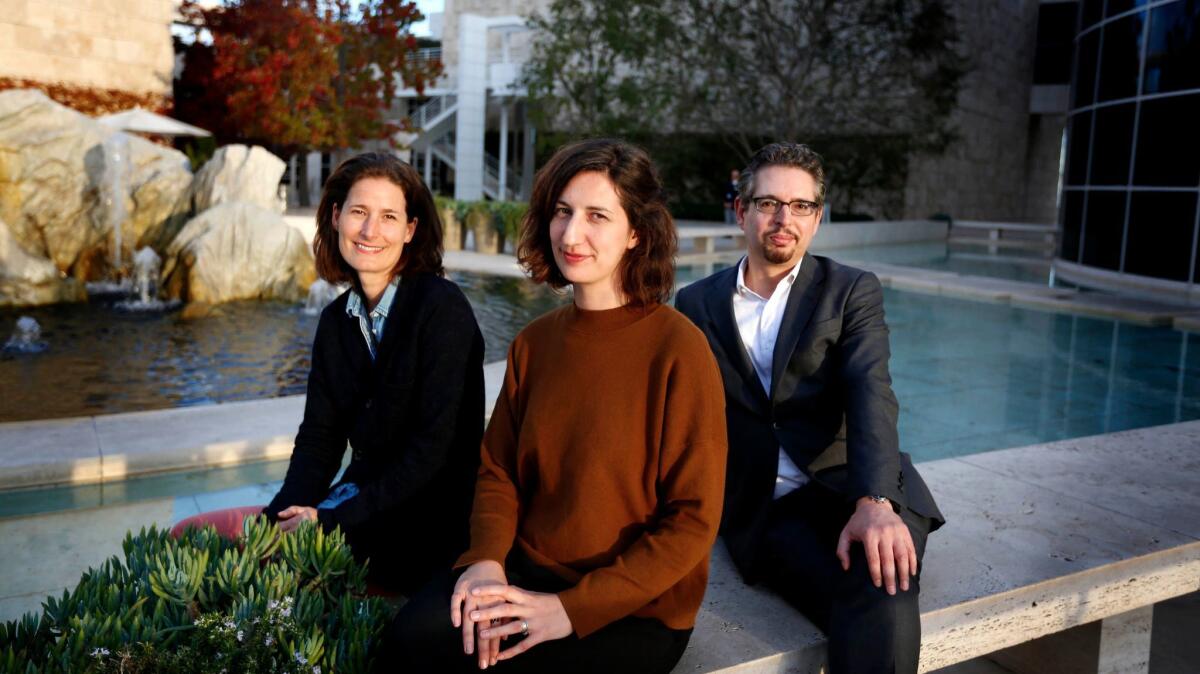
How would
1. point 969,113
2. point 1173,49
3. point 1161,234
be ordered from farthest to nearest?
point 969,113
point 1161,234
point 1173,49

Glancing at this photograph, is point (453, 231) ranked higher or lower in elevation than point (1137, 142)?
lower

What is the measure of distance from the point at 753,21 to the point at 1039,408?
21.1 meters

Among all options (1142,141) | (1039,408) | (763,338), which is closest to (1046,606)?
(763,338)

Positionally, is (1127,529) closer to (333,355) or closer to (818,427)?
(818,427)

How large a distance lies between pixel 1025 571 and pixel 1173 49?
15437mm

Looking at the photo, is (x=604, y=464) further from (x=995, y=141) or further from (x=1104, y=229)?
(x=995, y=141)

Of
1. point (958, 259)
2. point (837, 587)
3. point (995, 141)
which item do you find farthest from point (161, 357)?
point (995, 141)

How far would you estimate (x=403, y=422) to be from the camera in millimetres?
2945

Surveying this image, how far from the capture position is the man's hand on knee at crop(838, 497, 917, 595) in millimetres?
2484

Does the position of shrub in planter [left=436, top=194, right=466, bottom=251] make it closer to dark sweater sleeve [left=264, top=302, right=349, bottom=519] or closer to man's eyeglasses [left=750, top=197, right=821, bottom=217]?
dark sweater sleeve [left=264, top=302, right=349, bottom=519]

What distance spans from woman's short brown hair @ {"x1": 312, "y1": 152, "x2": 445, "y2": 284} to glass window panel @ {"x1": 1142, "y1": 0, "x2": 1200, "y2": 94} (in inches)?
612

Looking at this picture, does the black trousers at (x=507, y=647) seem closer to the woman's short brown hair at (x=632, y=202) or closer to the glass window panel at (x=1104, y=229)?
the woman's short brown hair at (x=632, y=202)

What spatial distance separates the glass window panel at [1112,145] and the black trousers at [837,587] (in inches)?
640

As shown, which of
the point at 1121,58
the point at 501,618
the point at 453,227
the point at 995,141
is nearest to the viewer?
the point at 501,618
